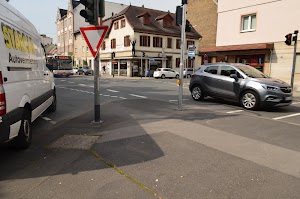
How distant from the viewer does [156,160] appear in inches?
173

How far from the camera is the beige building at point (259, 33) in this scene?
16.7 metres

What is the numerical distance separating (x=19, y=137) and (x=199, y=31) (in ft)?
139

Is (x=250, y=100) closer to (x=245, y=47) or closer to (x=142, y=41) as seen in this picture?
(x=245, y=47)

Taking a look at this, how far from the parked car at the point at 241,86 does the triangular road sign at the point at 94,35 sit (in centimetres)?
557

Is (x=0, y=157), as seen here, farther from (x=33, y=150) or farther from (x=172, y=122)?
(x=172, y=122)

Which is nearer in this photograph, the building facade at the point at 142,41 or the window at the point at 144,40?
the building facade at the point at 142,41

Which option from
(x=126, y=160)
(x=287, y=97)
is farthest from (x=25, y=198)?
(x=287, y=97)

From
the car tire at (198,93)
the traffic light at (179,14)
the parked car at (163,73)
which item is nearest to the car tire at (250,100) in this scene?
the car tire at (198,93)

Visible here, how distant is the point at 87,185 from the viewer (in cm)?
352

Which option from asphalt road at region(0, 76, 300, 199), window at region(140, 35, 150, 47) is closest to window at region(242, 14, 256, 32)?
asphalt road at region(0, 76, 300, 199)

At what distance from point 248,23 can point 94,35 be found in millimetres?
15420

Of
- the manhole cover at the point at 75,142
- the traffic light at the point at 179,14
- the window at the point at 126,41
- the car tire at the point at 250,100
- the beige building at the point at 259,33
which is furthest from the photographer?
the window at the point at 126,41

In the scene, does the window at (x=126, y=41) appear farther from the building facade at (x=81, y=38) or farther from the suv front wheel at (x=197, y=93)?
the suv front wheel at (x=197, y=93)

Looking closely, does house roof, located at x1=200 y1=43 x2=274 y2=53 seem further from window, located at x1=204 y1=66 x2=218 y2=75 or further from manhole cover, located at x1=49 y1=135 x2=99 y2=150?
manhole cover, located at x1=49 y1=135 x2=99 y2=150
